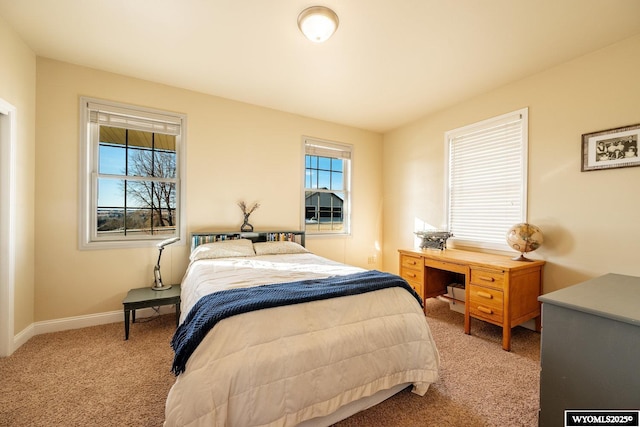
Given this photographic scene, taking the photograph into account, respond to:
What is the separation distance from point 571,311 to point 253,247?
2.83 metres

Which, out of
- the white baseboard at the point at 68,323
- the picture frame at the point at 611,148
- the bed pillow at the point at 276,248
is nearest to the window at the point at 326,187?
the bed pillow at the point at 276,248

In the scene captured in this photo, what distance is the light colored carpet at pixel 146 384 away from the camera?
1.56 metres

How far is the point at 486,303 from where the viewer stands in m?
2.55

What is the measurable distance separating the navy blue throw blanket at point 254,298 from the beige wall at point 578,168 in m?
1.89

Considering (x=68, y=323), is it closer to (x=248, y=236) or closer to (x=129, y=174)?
(x=129, y=174)

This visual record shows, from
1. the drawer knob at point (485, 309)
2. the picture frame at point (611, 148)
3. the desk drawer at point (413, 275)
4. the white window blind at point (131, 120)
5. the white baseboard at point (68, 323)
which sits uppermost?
the white window blind at point (131, 120)

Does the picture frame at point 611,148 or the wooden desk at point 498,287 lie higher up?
the picture frame at point 611,148

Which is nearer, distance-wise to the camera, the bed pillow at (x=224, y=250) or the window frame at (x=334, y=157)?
the bed pillow at (x=224, y=250)

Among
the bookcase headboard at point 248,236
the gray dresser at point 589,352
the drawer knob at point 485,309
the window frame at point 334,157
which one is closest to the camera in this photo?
the gray dresser at point 589,352

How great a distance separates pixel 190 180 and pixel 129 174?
0.67 m

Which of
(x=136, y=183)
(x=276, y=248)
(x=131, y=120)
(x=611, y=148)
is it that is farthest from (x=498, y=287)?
(x=131, y=120)

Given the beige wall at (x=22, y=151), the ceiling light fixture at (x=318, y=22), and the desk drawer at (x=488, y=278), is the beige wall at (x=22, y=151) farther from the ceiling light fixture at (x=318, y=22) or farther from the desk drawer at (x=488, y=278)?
the desk drawer at (x=488, y=278)

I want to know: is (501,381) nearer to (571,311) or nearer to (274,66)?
(571,311)

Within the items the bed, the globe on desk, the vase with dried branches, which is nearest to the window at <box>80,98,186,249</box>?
the vase with dried branches
